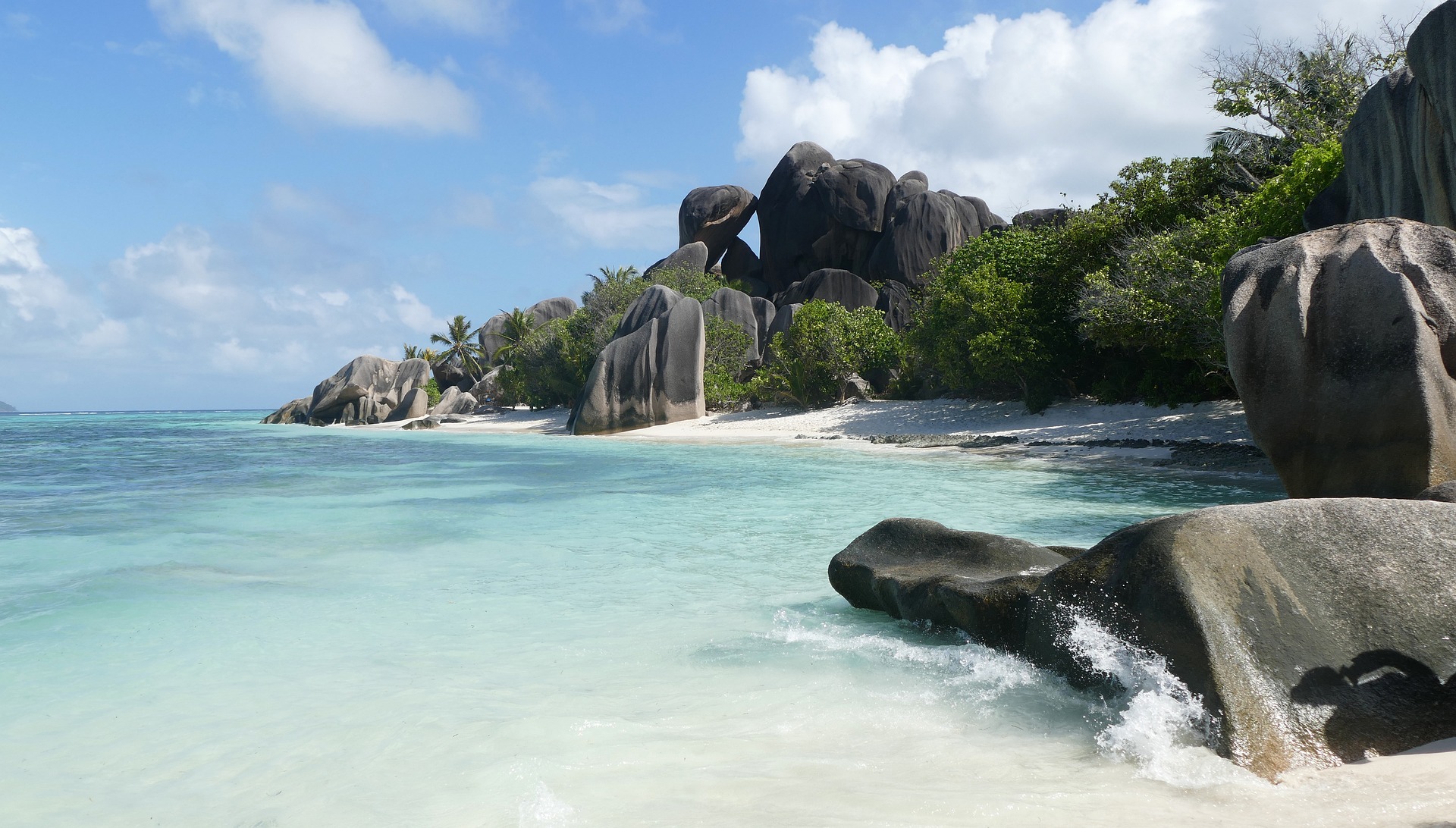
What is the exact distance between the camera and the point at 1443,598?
346cm

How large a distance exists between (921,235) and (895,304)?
14.9ft

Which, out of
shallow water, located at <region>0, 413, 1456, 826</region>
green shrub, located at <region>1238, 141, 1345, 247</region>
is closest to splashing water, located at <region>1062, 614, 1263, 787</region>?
shallow water, located at <region>0, 413, 1456, 826</region>

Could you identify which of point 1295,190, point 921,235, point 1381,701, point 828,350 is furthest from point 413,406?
point 1381,701

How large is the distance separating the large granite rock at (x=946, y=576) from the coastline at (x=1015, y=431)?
30.0 ft

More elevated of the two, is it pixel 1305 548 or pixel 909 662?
pixel 1305 548

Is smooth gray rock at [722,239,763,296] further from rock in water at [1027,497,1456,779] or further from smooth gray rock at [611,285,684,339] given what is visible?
rock in water at [1027,497,1456,779]

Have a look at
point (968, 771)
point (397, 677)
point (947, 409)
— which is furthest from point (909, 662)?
point (947, 409)

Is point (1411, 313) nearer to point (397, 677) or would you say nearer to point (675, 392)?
point (397, 677)

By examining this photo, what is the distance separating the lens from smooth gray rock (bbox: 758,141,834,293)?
48.2 metres

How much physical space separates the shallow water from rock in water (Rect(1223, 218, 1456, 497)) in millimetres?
1947

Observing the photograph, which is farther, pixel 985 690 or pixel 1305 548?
pixel 985 690

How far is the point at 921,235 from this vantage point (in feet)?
140

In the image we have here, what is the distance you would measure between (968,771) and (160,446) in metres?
34.4

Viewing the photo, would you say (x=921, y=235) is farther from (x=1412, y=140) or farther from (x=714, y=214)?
(x=1412, y=140)
